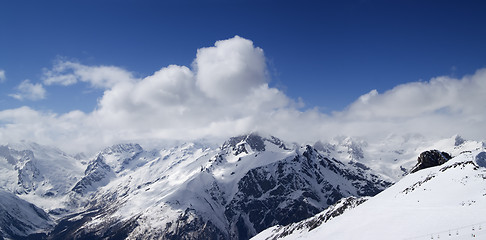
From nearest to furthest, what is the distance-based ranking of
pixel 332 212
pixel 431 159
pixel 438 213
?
pixel 438 213
pixel 332 212
pixel 431 159

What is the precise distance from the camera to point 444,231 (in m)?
34.0

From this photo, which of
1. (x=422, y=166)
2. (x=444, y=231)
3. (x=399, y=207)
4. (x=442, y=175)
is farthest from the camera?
(x=422, y=166)

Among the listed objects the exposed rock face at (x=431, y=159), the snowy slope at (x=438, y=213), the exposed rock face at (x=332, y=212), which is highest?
the exposed rock face at (x=431, y=159)

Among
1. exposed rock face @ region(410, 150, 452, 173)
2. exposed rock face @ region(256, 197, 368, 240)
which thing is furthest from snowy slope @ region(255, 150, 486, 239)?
exposed rock face @ region(410, 150, 452, 173)

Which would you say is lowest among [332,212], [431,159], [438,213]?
[332,212]

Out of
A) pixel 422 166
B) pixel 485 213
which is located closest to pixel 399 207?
pixel 485 213

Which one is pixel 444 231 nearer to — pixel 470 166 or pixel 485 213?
pixel 485 213

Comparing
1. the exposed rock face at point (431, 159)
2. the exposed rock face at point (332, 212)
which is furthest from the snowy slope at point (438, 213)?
the exposed rock face at point (431, 159)

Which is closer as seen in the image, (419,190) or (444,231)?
(444,231)

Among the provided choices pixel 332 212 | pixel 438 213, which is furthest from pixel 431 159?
pixel 438 213

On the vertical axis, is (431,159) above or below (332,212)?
above

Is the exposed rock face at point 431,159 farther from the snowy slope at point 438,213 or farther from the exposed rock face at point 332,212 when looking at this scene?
the snowy slope at point 438,213

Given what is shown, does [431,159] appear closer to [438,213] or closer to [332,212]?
[332,212]

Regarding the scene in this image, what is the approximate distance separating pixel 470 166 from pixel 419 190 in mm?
9776
